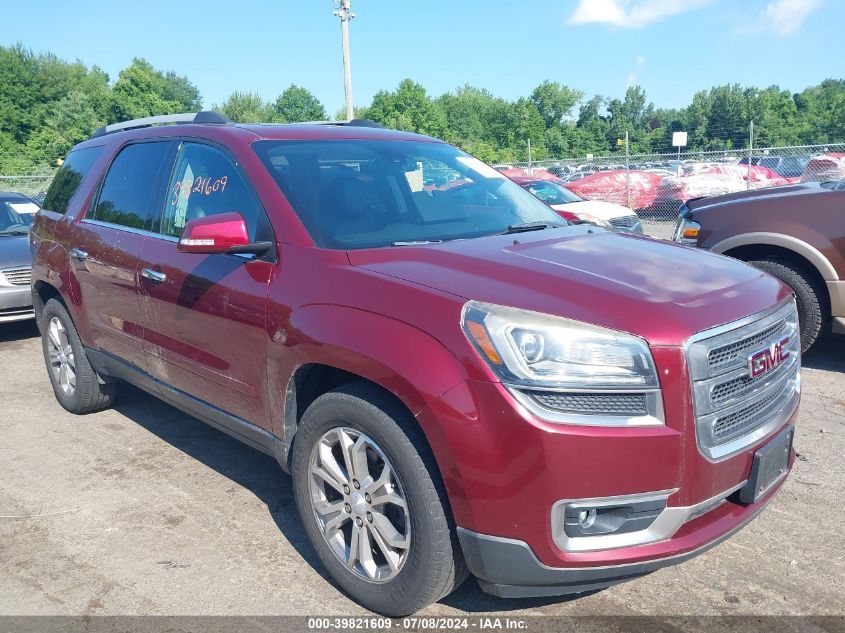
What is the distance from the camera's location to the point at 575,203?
11836 mm

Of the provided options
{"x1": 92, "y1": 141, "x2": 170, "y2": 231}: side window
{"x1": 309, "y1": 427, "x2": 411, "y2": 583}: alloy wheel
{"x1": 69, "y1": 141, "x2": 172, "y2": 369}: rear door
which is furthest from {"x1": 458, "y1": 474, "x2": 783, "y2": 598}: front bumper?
{"x1": 92, "y1": 141, "x2": 170, "y2": 231}: side window

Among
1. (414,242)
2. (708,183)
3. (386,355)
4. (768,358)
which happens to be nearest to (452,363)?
(386,355)

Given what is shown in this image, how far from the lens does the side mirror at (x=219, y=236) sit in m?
2.92

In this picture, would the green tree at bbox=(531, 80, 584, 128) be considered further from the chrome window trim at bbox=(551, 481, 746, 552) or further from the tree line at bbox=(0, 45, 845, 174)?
the chrome window trim at bbox=(551, 481, 746, 552)

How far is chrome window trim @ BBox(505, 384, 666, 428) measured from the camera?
7.11ft

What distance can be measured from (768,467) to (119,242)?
345 centimetres

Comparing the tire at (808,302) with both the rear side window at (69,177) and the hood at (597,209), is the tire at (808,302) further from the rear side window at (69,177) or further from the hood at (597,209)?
the hood at (597,209)

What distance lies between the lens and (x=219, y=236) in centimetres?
292

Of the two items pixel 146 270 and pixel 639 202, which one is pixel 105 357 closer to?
pixel 146 270

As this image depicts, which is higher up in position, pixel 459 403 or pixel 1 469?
pixel 459 403

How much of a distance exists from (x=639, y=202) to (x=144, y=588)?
1933cm

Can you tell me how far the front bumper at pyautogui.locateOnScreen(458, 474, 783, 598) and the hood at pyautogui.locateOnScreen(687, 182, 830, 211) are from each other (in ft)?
13.4

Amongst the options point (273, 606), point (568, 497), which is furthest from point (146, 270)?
point (568, 497)

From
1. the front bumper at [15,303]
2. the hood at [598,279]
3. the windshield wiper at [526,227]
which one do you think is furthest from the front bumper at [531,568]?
the front bumper at [15,303]
